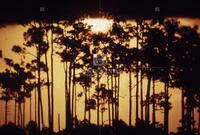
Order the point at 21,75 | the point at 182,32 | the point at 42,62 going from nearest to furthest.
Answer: the point at 182,32 → the point at 42,62 → the point at 21,75

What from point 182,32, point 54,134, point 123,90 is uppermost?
point 182,32

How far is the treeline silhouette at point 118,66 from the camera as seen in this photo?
20.9 metres

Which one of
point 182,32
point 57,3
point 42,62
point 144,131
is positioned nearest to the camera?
point 57,3

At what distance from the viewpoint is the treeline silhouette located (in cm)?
2092

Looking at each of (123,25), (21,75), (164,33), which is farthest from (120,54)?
(21,75)

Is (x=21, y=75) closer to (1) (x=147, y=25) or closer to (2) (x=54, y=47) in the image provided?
(2) (x=54, y=47)

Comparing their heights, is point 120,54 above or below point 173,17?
below

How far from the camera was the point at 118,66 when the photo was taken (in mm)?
23453

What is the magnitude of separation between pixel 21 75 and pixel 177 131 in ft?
44.2

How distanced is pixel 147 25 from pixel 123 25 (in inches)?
67.6

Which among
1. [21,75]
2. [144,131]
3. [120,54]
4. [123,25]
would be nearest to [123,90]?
[120,54]

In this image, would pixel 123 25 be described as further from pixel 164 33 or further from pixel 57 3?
pixel 57 3

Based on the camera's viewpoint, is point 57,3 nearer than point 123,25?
Yes

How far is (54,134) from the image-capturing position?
2216 cm
